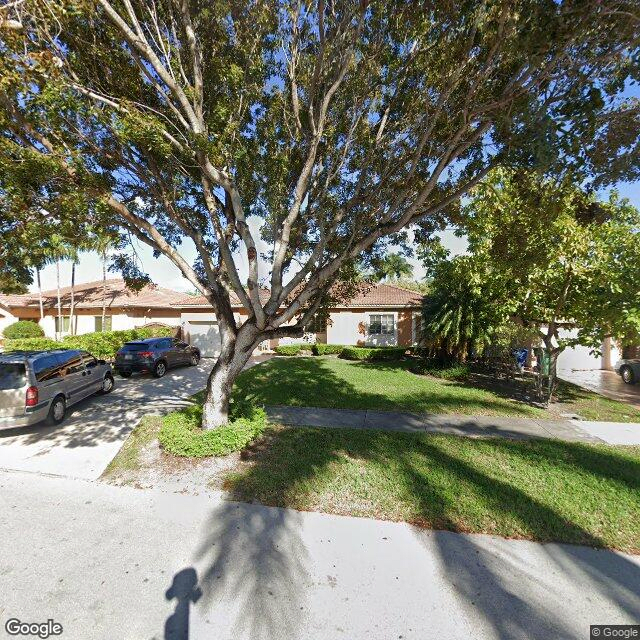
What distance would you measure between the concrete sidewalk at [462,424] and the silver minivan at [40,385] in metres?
4.59

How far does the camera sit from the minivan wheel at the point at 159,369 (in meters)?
12.6

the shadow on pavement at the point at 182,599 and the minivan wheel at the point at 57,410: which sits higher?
the minivan wheel at the point at 57,410

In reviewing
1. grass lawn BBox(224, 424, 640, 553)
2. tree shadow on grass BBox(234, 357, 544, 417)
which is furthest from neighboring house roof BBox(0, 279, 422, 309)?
grass lawn BBox(224, 424, 640, 553)

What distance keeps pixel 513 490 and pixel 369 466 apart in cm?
199

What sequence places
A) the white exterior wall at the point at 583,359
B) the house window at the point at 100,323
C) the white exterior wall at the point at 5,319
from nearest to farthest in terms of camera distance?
the white exterior wall at the point at 583,359 → the house window at the point at 100,323 → the white exterior wall at the point at 5,319

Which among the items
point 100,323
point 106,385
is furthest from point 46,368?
point 100,323

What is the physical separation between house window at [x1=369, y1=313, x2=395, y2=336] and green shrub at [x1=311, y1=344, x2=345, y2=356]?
2405 millimetres

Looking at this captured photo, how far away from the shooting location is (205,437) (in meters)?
5.49

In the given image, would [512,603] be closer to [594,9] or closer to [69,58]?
[594,9]

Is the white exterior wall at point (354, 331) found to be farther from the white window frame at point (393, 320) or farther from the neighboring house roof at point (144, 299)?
the neighboring house roof at point (144, 299)

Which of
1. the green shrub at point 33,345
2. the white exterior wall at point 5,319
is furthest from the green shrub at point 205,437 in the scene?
the white exterior wall at point 5,319

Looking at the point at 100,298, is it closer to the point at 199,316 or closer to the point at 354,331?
the point at 199,316

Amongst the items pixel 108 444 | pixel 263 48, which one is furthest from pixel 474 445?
pixel 263 48

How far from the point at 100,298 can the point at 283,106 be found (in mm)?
21002
